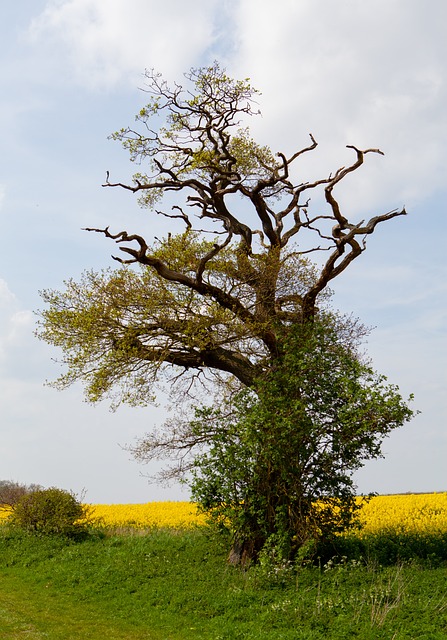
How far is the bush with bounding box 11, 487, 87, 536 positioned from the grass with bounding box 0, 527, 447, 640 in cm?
240

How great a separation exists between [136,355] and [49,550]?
23.6 feet

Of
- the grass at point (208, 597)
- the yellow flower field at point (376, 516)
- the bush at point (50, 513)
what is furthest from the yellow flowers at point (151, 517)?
the grass at point (208, 597)

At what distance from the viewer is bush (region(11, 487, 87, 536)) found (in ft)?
73.9

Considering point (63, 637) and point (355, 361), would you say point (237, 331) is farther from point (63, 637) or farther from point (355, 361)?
point (63, 637)

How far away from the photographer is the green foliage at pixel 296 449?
1645 centimetres

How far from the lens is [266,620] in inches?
500

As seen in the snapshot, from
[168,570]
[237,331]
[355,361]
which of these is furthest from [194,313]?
[168,570]

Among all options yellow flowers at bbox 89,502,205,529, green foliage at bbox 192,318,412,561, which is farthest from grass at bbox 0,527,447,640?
yellow flowers at bbox 89,502,205,529

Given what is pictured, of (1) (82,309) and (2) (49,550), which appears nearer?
(1) (82,309)

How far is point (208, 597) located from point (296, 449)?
403 cm

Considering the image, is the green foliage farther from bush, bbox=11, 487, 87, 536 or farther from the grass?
bush, bbox=11, 487, 87, 536

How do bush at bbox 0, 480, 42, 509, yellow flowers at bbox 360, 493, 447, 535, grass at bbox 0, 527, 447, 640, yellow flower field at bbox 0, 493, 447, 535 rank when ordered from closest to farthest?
grass at bbox 0, 527, 447, 640, yellow flowers at bbox 360, 493, 447, 535, yellow flower field at bbox 0, 493, 447, 535, bush at bbox 0, 480, 42, 509

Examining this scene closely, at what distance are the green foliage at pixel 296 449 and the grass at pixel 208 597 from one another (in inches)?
49.8

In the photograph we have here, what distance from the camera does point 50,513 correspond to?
899 inches
